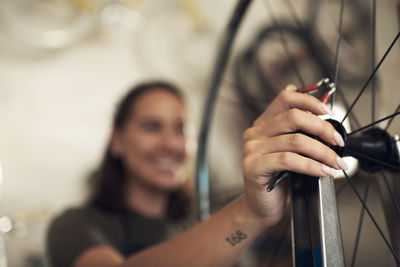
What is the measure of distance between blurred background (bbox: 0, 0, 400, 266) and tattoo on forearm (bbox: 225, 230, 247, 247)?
88cm

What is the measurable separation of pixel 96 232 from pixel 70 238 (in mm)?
56

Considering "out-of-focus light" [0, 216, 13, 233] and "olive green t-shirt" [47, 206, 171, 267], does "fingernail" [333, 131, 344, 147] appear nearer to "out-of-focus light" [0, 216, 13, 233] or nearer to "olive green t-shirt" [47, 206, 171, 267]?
"olive green t-shirt" [47, 206, 171, 267]

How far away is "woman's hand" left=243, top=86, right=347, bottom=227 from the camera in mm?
385

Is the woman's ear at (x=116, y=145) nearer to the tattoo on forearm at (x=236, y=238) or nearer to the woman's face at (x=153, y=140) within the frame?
the woman's face at (x=153, y=140)

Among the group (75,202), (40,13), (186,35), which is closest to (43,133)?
(75,202)

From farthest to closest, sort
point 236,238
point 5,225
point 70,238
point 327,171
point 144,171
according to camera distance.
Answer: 1. point 5,225
2. point 144,171
3. point 70,238
4. point 236,238
5. point 327,171

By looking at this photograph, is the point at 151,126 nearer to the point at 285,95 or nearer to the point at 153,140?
the point at 153,140

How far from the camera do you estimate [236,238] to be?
1.61 feet

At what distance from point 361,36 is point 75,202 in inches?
47.8

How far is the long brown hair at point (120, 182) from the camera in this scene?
3.71ft

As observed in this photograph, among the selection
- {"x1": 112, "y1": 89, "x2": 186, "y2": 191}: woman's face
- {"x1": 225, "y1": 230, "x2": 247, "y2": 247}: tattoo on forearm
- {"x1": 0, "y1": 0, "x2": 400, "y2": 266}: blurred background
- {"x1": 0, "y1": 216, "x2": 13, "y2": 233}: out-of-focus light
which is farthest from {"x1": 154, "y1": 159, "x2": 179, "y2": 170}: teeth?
{"x1": 225, "y1": 230, "x2": 247, "y2": 247}: tattoo on forearm

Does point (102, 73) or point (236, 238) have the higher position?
point (102, 73)

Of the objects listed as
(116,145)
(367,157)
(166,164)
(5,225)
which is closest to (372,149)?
(367,157)

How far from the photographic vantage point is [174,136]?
1.25 meters
